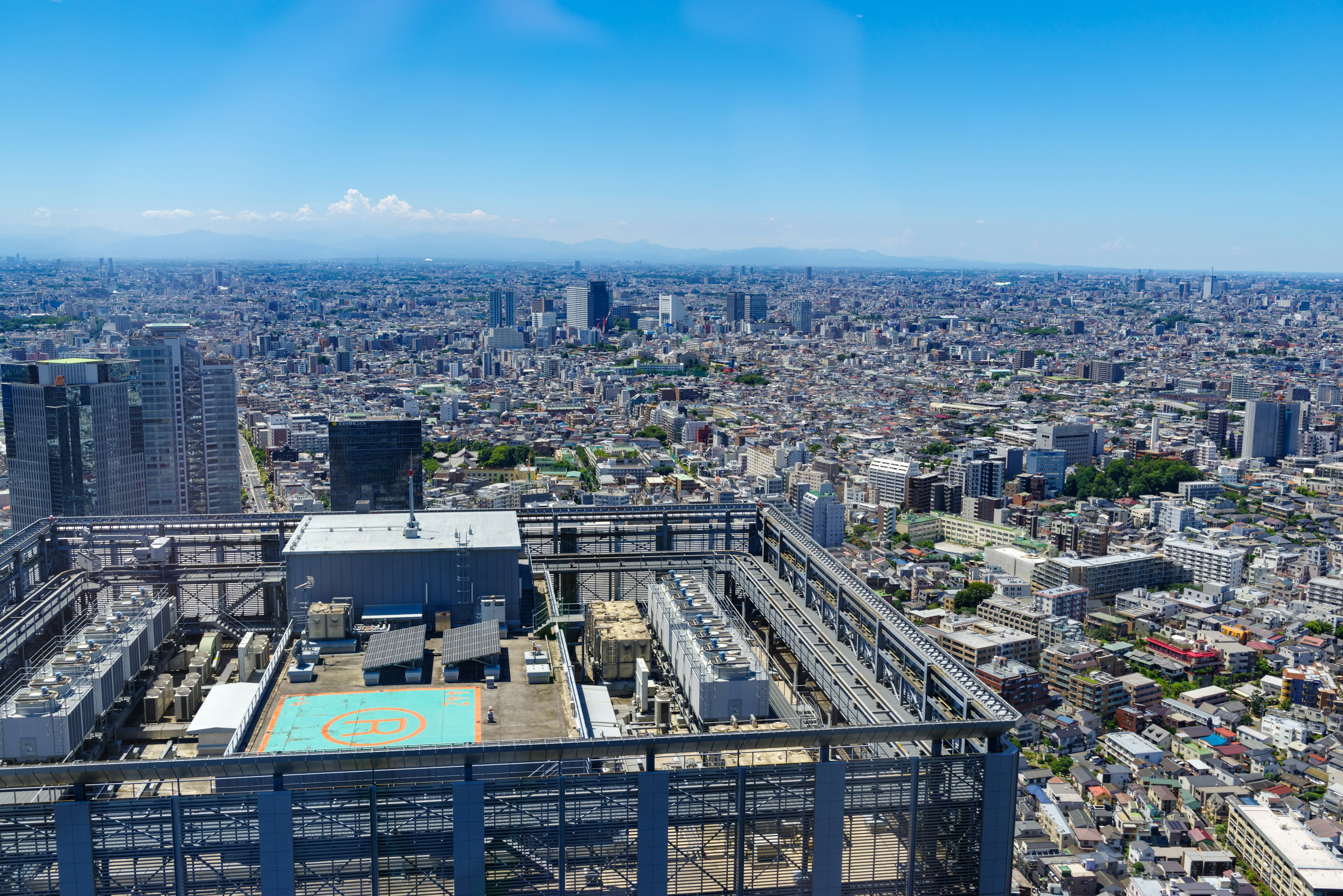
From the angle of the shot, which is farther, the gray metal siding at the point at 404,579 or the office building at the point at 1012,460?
the office building at the point at 1012,460

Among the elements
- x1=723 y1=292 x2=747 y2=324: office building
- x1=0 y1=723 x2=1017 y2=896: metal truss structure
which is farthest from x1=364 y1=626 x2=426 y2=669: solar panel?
x1=723 y1=292 x2=747 y2=324: office building

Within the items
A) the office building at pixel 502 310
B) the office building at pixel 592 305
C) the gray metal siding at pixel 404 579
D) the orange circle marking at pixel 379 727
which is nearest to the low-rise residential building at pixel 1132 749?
the gray metal siding at pixel 404 579

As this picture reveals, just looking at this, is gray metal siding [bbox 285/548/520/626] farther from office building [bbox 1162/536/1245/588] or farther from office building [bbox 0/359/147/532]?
office building [bbox 1162/536/1245/588]

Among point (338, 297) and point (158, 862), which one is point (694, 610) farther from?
point (338, 297)

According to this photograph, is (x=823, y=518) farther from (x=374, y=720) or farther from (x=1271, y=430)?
(x=374, y=720)

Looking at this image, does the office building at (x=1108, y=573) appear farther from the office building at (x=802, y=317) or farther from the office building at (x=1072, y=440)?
the office building at (x=802, y=317)

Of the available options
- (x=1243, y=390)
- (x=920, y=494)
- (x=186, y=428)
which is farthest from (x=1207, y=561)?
(x=1243, y=390)

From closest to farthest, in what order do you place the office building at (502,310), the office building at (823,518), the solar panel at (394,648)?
the solar panel at (394,648)
the office building at (823,518)
the office building at (502,310)
